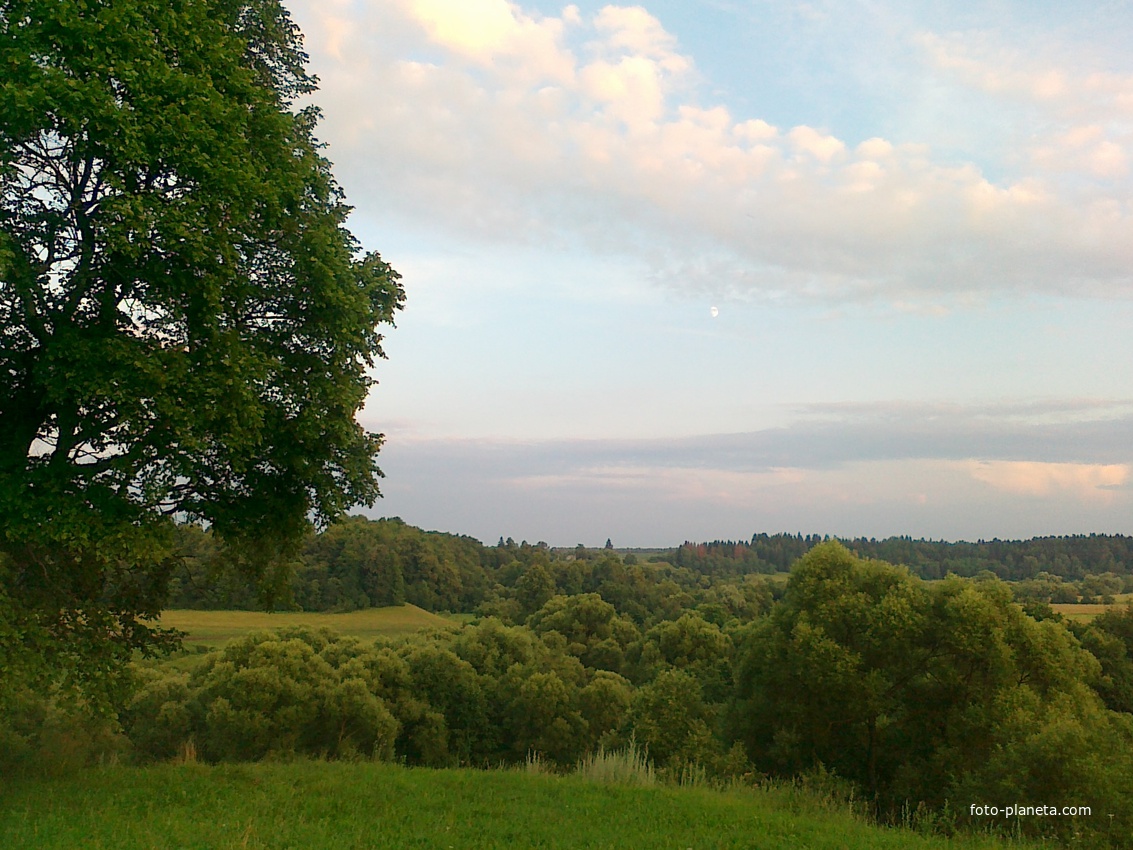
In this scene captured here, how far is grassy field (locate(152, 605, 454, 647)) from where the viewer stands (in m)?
67.8

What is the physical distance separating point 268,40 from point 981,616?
24461 millimetres

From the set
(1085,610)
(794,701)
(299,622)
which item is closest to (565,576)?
(299,622)

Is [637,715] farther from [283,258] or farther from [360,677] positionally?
[283,258]

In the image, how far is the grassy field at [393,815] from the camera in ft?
30.3

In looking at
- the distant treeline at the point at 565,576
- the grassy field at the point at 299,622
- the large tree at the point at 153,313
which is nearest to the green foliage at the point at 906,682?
the large tree at the point at 153,313

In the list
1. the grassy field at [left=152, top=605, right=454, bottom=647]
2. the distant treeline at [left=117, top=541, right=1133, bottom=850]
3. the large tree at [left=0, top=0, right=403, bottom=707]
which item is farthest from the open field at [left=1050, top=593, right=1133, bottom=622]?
the grassy field at [left=152, top=605, right=454, bottom=647]

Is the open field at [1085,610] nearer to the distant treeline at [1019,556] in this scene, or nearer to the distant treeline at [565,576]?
the distant treeline at [565,576]

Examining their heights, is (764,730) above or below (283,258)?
below

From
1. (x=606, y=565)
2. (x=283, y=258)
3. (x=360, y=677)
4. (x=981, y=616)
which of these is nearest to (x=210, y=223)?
(x=283, y=258)

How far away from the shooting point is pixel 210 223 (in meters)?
10.2

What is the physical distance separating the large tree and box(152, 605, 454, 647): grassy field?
165ft

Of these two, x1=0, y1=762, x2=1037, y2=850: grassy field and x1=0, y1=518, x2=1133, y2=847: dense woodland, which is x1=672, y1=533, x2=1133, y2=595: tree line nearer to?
x1=0, y1=518, x2=1133, y2=847: dense woodland

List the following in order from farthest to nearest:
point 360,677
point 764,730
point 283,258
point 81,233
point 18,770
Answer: point 360,677 < point 764,730 < point 18,770 < point 283,258 < point 81,233

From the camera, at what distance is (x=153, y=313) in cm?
1138
